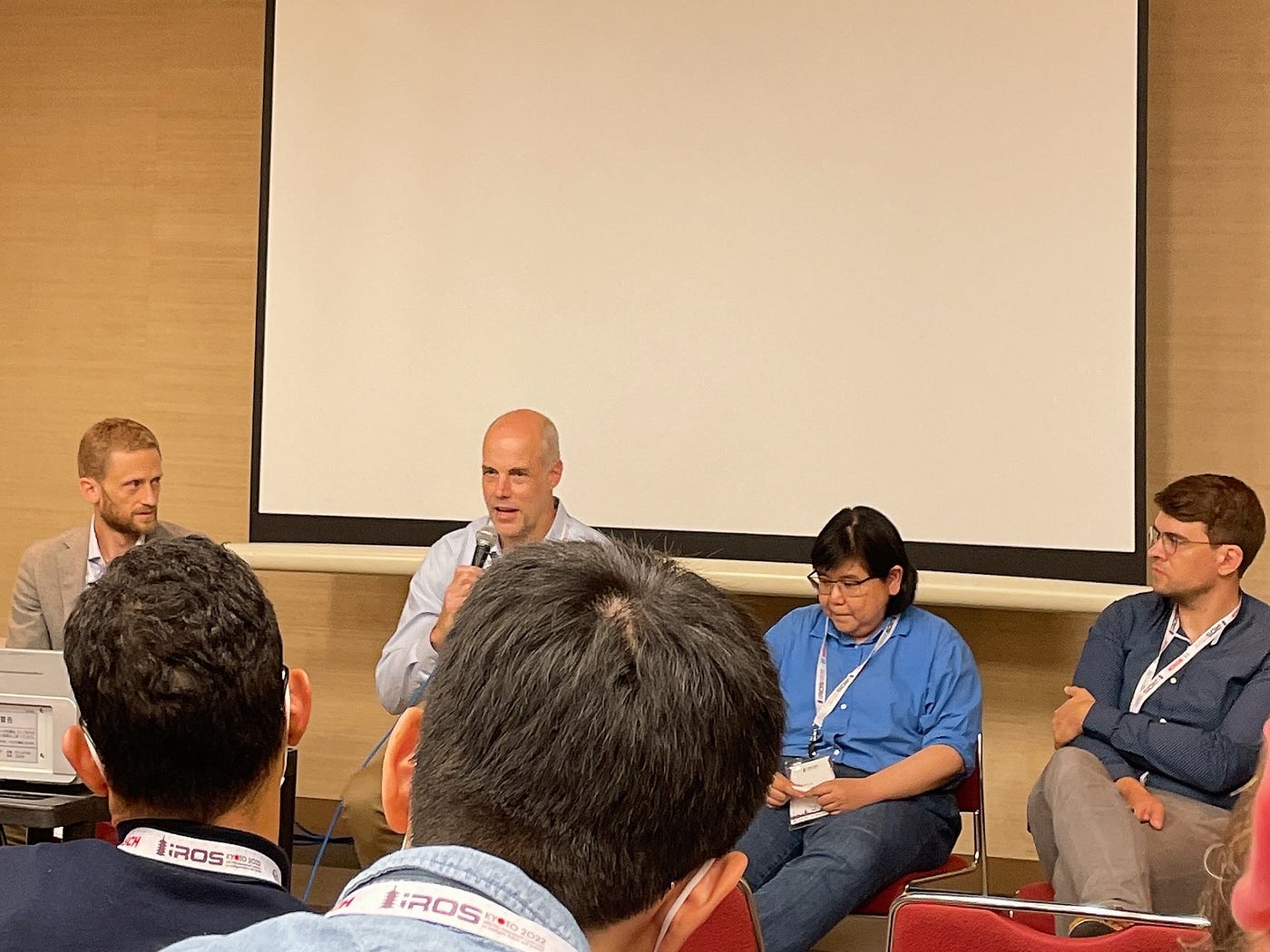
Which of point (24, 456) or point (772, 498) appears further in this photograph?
point (24, 456)

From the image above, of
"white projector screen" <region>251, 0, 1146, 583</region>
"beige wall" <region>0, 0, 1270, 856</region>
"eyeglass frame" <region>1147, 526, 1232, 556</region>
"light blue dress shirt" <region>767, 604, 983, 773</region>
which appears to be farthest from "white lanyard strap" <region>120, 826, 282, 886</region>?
"beige wall" <region>0, 0, 1270, 856</region>

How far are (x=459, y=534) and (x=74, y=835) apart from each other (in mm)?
1627

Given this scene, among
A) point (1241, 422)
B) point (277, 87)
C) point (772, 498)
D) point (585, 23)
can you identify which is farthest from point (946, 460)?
point (277, 87)

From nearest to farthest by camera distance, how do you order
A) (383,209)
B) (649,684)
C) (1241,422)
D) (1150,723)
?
(649,684)
(1150,723)
(1241,422)
(383,209)

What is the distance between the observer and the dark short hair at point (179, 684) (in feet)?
4.76

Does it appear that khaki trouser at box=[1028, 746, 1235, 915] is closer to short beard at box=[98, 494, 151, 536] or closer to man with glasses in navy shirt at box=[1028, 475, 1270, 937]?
man with glasses in navy shirt at box=[1028, 475, 1270, 937]

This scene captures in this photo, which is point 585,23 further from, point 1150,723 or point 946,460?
point 1150,723

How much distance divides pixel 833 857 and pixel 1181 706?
897 millimetres

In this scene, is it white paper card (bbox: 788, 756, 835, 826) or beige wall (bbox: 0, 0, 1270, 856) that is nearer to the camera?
white paper card (bbox: 788, 756, 835, 826)

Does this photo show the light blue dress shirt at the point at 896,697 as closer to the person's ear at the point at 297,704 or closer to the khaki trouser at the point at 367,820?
the khaki trouser at the point at 367,820

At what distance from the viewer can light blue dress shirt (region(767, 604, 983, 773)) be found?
3578mm

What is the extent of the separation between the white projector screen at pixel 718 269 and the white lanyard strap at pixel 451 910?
3.77 meters

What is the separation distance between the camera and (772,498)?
4.58m

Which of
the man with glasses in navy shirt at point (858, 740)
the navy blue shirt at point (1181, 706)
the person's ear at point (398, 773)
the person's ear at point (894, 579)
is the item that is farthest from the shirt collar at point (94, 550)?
the person's ear at point (398, 773)
